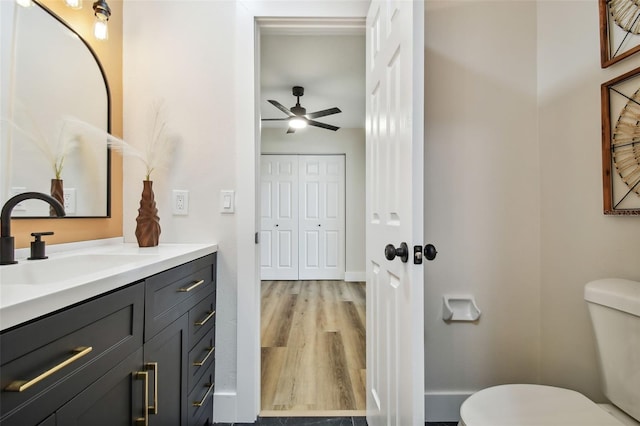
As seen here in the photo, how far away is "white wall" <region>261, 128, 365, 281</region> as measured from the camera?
15.8 ft

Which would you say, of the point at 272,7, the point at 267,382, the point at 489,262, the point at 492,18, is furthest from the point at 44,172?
the point at 492,18

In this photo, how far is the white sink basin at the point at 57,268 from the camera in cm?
87

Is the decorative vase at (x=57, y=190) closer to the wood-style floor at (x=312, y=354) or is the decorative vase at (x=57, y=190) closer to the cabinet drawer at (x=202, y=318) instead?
the cabinet drawer at (x=202, y=318)

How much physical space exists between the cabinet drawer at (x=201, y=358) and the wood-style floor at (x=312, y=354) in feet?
1.47

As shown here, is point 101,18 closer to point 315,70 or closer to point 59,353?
point 59,353

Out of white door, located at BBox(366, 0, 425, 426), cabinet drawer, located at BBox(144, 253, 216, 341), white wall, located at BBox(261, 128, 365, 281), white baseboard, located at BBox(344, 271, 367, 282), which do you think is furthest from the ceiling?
white baseboard, located at BBox(344, 271, 367, 282)

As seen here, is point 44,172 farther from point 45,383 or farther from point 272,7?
point 272,7

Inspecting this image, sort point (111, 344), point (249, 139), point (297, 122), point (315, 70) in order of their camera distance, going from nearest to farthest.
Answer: point (111, 344)
point (249, 139)
point (315, 70)
point (297, 122)

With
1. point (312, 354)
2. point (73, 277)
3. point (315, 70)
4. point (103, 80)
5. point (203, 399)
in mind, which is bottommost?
point (312, 354)

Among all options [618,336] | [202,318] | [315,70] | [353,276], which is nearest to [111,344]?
[202,318]

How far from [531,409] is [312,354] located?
1.57 m

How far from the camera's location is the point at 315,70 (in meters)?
2.91

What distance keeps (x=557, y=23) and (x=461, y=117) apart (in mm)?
552

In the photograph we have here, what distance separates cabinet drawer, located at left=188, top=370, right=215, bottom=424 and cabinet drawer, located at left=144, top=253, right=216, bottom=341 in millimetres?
373
